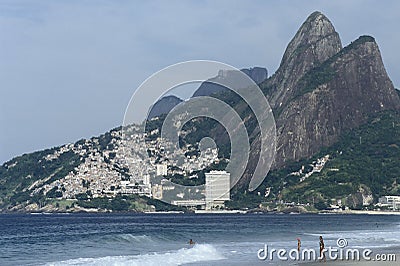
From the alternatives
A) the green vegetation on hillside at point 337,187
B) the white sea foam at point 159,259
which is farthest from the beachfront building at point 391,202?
the white sea foam at point 159,259

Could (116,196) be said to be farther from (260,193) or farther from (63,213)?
(260,193)

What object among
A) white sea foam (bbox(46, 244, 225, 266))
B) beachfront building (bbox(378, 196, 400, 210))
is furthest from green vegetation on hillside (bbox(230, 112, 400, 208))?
white sea foam (bbox(46, 244, 225, 266))

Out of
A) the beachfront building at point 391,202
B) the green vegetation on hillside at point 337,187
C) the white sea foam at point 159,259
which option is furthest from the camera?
the green vegetation on hillside at point 337,187

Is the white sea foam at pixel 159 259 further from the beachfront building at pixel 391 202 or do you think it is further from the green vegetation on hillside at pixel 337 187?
the green vegetation on hillside at pixel 337 187

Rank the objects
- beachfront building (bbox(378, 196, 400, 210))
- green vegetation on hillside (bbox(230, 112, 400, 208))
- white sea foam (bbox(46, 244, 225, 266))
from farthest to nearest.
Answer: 1. green vegetation on hillside (bbox(230, 112, 400, 208))
2. beachfront building (bbox(378, 196, 400, 210))
3. white sea foam (bbox(46, 244, 225, 266))

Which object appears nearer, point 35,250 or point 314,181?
point 35,250

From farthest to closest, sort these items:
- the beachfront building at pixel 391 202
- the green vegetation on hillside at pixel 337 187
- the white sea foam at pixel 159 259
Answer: the green vegetation on hillside at pixel 337 187 → the beachfront building at pixel 391 202 → the white sea foam at pixel 159 259

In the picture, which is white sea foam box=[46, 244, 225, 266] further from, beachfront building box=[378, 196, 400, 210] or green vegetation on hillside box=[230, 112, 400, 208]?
green vegetation on hillside box=[230, 112, 400, 208]

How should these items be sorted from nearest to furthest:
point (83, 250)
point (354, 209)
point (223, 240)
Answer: point (83, 250) → point (223, 240) → point (354, 209)

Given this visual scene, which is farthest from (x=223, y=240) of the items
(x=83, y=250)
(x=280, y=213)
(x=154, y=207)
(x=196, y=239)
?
(x=154, y=207)
